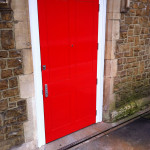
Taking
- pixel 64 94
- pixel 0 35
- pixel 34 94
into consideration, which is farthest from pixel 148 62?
pixel 0 35

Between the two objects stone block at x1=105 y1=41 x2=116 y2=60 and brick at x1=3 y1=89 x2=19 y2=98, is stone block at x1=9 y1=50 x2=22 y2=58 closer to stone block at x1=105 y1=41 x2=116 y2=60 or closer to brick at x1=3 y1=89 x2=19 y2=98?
brick at x1=3 y1=89 x2=19 y2=98

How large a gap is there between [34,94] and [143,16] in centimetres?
278

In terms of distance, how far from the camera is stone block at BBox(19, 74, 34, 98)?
2.64 m

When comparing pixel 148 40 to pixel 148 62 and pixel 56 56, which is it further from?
pixel 56 56

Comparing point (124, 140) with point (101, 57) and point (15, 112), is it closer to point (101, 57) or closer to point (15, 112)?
point (101, 57)

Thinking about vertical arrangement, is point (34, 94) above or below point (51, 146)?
above

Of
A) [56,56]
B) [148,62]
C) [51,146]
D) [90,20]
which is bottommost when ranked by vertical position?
[51,146]

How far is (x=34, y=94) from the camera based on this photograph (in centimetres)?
281

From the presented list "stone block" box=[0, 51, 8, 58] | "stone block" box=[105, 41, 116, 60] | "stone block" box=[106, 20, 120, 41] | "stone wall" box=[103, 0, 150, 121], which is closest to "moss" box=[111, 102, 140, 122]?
"stone wall" box=[103, 0, 150, 121]

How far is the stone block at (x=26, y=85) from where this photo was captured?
2.64 meters

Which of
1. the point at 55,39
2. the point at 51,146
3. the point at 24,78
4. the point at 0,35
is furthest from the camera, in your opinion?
the point at 51,146

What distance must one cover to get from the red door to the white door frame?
0.08 meters

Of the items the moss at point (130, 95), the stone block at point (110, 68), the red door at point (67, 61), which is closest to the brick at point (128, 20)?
the red door at point (67, 61)

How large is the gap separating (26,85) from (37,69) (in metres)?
0.30
